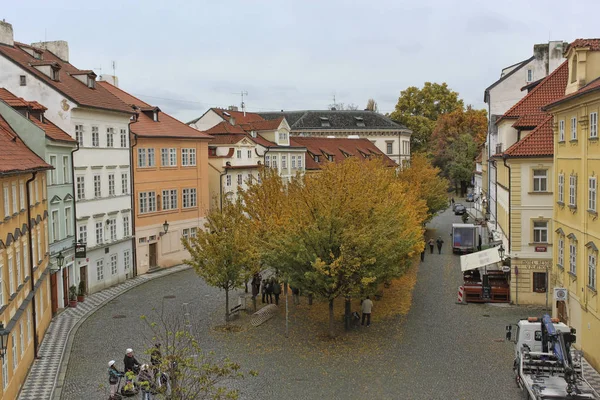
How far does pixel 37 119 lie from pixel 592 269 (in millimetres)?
25647

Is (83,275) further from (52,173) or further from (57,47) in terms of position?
(57,47)

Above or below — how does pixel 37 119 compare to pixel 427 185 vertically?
above

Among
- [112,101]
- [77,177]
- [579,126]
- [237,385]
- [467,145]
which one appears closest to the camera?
[237,385]

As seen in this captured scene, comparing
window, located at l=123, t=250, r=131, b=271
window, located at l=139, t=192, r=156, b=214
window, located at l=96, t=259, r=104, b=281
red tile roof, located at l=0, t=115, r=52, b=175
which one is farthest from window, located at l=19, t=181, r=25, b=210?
window, located at l=139, t=192, r=156, b=214

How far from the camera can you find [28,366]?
2270 cm

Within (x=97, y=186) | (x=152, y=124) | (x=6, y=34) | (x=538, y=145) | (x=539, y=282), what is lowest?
(x=539, y=282)

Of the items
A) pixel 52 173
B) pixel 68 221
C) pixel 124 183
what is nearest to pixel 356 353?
pixel 52 173

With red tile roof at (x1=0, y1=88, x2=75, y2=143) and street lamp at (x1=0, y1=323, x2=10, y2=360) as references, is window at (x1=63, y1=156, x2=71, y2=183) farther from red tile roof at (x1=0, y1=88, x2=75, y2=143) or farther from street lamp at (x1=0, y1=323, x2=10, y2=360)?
street lamp at (x1=0, y1=323, x2=10, y2=360)

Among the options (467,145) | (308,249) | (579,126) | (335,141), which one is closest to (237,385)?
(308,249)

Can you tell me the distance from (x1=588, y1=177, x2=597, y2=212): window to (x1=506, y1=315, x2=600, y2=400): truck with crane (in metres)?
4.59

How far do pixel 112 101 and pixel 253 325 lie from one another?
18.4 m

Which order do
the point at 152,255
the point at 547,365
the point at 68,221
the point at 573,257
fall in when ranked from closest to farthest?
1. the point at 547,365
2. the point at 573,257
3. the point at 68,221
4. the point at 152,255

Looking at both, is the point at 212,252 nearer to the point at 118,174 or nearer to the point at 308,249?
the point at 308,249

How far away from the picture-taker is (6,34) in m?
37.3
